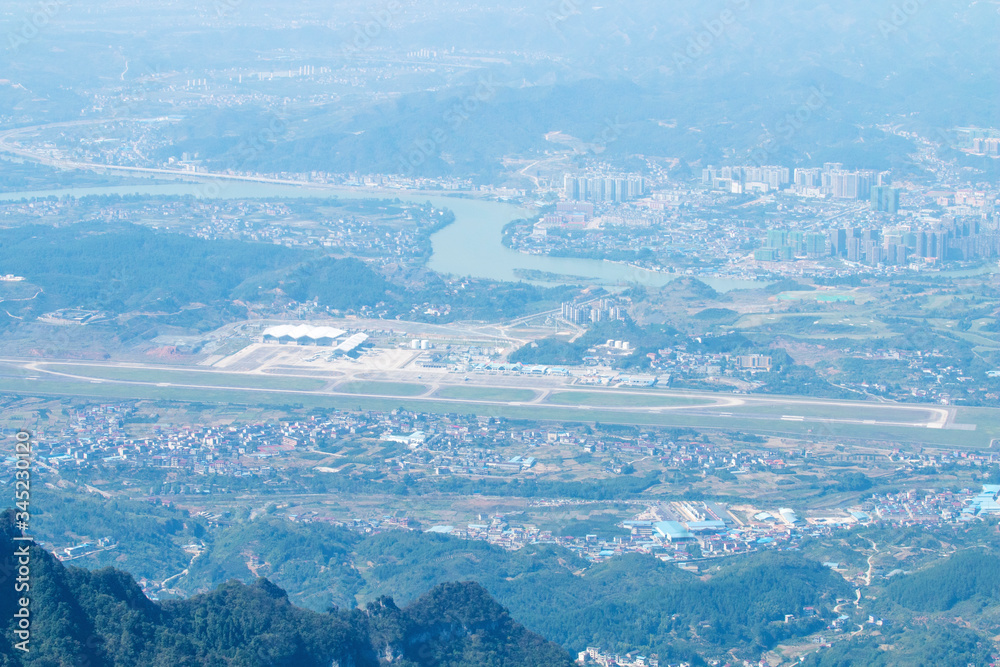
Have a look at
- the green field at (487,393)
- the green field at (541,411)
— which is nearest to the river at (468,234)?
the green field at (487,393)

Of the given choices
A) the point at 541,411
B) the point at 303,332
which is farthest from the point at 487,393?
the point at 303,332

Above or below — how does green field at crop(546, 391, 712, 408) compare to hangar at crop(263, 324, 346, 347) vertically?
below

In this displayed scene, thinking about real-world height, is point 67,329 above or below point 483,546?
above

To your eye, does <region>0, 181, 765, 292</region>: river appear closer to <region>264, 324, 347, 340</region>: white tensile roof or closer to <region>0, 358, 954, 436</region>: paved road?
<region>264, 324, 347, 340</region>: white tensile roof

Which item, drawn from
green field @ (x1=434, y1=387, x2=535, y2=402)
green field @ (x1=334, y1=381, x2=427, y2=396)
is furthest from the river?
green field @ (x1=434, y1=387, x2=535, y2=402)

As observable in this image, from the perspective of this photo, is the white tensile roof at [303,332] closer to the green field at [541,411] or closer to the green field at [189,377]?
the green field at [189,377]

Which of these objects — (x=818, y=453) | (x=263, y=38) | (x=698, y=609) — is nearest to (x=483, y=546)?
(x=698, y=609)

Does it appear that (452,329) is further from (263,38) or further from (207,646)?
(263,38)

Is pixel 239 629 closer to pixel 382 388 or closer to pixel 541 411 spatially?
pixel 541 411
